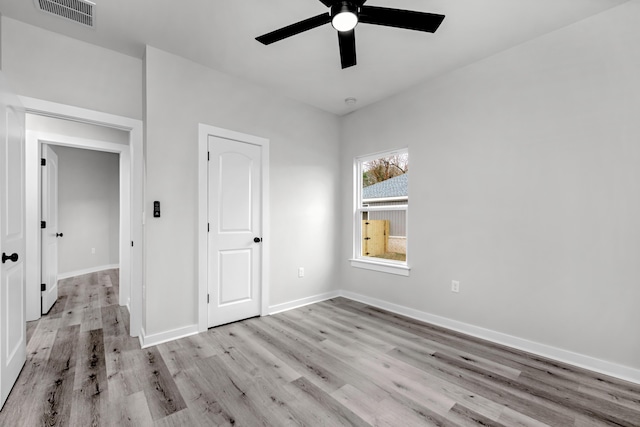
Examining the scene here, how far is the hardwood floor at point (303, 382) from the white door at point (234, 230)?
1.07 feet

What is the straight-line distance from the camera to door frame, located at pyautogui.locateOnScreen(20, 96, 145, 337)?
8.45 ft

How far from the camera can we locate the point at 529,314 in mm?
2613

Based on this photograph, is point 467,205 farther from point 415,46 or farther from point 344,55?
point 344,55

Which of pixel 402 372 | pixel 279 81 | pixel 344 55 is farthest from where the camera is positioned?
pixel 279 81

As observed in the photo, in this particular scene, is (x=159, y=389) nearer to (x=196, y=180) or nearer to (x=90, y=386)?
(x=90, y=386)

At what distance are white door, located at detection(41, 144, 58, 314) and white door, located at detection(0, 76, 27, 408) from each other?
1.62 metres

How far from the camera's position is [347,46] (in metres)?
2.01

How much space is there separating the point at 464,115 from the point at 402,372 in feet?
8.37

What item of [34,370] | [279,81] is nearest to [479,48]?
[279,81]

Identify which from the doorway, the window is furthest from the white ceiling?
the doorway

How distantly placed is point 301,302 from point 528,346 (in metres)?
2.48

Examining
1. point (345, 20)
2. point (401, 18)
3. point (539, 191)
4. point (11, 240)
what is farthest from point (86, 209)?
point (539, 191)

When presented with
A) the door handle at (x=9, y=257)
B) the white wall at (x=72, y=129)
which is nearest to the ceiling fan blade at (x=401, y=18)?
the door handle at (x=9, y=257)

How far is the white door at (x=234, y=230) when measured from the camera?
3170 millimetres
